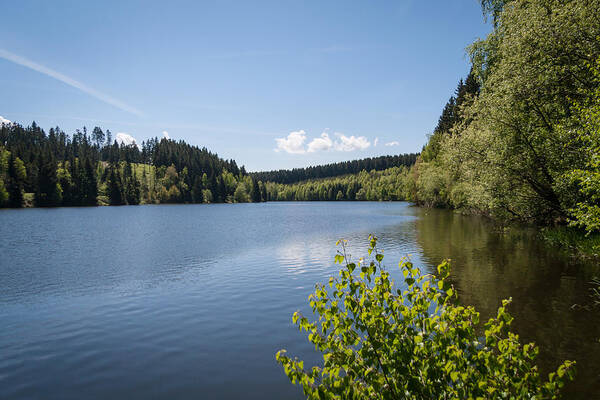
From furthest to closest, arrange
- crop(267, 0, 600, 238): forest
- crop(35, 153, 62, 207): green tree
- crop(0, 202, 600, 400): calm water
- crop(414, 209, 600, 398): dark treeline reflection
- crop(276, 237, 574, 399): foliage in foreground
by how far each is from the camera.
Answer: crop(35, 153, 62, 207): green tree → crop(267, 0, 600, 238): forest → crop(414, 209, 600, 398): dark treeline reflection → crop(0, 202, 600, 400): calm water → crop(276, 237, 574, 399): foliage in foreground

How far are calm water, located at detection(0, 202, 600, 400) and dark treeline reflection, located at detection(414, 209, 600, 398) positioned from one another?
0.20 ft

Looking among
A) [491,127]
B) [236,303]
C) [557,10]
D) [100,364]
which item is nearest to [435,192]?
[491,127]

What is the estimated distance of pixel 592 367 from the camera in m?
8.88

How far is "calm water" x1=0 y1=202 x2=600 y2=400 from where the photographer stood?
375 inches

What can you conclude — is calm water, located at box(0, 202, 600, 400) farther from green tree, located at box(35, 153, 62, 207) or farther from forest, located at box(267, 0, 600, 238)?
green tree, located at box(35, 153, 62, 207)

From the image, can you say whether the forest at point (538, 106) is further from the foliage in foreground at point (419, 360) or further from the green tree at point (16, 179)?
the green tree at point (16, 179)

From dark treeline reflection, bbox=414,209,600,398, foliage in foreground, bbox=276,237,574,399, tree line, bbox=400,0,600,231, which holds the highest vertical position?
tree line, bbox=400,0,600,231

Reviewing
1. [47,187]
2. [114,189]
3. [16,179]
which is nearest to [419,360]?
[16,179]

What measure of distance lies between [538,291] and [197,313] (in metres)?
15.5

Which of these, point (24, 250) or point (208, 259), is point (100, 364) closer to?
point (208, 259)

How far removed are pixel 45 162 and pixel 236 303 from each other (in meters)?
143

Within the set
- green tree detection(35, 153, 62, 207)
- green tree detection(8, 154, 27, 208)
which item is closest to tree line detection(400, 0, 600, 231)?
green tree detection(8, 154, 27, 208)

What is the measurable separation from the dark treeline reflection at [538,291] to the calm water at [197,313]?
0.06m

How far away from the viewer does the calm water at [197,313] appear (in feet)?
31.3
